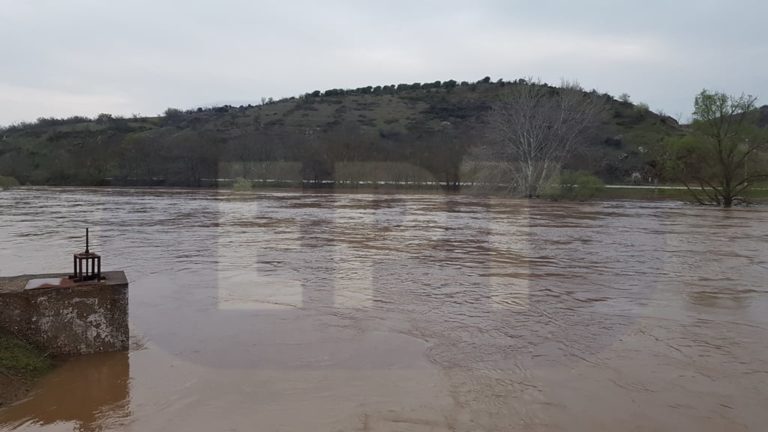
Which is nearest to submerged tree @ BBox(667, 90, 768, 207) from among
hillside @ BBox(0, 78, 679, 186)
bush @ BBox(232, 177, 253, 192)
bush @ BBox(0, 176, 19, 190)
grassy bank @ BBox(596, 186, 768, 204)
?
grassy bank @ BBox(596, 186, 768, 204)

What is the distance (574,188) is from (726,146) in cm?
995

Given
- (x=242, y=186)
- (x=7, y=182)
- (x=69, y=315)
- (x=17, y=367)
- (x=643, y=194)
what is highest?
(x=7, y=182)

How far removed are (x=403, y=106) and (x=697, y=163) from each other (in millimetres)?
77589

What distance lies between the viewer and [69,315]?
560 centimetres

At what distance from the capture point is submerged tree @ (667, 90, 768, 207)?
38.3 m

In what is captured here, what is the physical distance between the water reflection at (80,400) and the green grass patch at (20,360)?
127 mm

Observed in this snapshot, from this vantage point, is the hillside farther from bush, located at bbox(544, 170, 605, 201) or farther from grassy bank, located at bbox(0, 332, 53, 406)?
grassy bank, located at bbox(0, 332, 53, 406)

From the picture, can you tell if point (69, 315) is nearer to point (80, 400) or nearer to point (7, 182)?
point (80, 400)

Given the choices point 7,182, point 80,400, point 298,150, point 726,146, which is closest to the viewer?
point 80,400

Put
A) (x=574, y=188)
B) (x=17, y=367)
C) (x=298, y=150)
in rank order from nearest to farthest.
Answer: (x=17, y=367) < (x=574, y=188) < (x=298, y=150)

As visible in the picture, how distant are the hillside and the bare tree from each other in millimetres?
9391

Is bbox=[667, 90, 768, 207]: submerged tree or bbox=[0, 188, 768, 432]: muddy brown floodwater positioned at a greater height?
bbox=[667, 90, 768, 207]: submerged tree

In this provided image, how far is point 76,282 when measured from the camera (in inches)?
230

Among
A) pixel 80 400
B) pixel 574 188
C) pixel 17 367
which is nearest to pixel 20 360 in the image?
pixel 17 367
